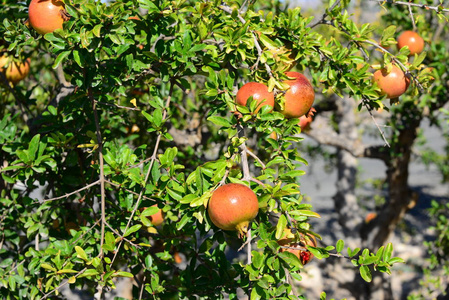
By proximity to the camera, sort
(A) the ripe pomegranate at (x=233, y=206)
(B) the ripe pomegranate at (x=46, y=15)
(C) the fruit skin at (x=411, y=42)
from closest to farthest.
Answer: (A) the ripe pomegranate at (x=233, y=206) → (B) the ripe pomegranate at (x=46, y=15) → (C) the fruit skin at (x=411, y=42)

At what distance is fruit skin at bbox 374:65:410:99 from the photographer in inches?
57.2

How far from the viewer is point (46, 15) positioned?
1.30 m

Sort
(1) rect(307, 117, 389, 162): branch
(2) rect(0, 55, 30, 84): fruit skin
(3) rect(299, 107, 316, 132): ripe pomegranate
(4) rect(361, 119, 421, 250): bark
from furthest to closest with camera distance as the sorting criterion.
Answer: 1. (1) rect(307, 117, 389, 162): branch
2. (4) rect(361, 119, 421, 250): bark
3. (2) rect(0, 55, 30, 84): fruit skin
4. (3) rect(299, 107, 316, 132): ripe pomegranate

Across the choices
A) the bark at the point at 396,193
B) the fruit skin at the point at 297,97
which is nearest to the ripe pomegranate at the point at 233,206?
the fruit skin at the point at 297,97

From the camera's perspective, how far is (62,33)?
3.95 ft

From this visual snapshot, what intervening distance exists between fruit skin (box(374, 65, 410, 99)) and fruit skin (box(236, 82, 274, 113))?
1.61ft

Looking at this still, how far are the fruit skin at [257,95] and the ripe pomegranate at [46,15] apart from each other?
61cm

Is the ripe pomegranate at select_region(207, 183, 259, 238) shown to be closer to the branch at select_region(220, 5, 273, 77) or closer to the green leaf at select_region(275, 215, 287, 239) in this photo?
the green leaf at select_region(275, 215, 287, 239)

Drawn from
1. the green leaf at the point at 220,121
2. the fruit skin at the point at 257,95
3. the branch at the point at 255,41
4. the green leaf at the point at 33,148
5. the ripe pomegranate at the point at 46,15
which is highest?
the ripe pomegranate at the point at 46,15

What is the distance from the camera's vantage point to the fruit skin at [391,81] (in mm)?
1452

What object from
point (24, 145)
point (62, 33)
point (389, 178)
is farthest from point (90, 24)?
point (389, 178)

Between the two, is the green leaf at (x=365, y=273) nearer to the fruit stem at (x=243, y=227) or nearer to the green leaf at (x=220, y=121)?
the fruit stem at (x=243, y=227)

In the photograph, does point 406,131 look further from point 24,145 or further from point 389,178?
point 24,145

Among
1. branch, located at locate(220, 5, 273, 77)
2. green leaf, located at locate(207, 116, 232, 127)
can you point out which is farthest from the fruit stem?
branch, located at locate(220, 5, 273, 77)
